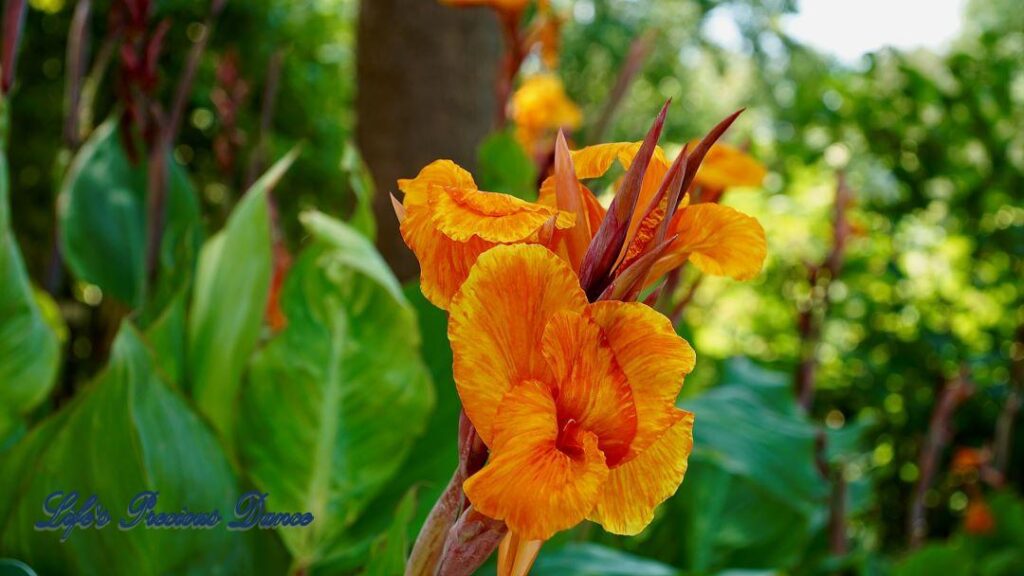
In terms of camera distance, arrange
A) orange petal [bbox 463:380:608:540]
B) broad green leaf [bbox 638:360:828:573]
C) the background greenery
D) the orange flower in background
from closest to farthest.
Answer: orange petal [bbox 463:380:608:540] → the background greenery → broad green leaf [bbox 638:360:828:573] → the orange flower in background

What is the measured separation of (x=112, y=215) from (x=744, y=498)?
0.83m

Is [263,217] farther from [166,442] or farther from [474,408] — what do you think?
[474,408]

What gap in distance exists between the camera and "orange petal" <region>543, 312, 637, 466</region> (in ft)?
1.03

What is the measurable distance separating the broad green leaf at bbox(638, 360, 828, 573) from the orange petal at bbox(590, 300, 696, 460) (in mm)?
639

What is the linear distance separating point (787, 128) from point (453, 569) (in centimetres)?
248

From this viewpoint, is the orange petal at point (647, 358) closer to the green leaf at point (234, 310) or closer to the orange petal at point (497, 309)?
the orange petal at point (497, 309)

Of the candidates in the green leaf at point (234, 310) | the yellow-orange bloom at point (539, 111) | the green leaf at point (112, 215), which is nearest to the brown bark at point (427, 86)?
the yellow-orange bloom at point (539, 111)

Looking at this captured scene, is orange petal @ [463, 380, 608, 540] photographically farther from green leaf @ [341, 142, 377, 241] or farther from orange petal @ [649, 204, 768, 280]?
green leaf @ [341, 142, 377, 241]

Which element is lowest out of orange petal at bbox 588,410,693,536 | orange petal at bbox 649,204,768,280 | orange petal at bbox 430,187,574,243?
orange petal at bbox 588,410,693,536

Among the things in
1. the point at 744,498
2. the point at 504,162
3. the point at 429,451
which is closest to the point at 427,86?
the point at 504,162

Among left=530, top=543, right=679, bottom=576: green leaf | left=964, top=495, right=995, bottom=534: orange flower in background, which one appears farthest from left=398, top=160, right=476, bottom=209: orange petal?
left=964, top=495, right=995, bottom=534: orange flower in background

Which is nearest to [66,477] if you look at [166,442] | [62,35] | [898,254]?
[166,442]

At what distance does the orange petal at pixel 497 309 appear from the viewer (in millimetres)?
315

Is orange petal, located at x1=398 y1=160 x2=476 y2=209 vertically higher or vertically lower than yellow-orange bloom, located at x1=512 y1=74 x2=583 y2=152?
higher
